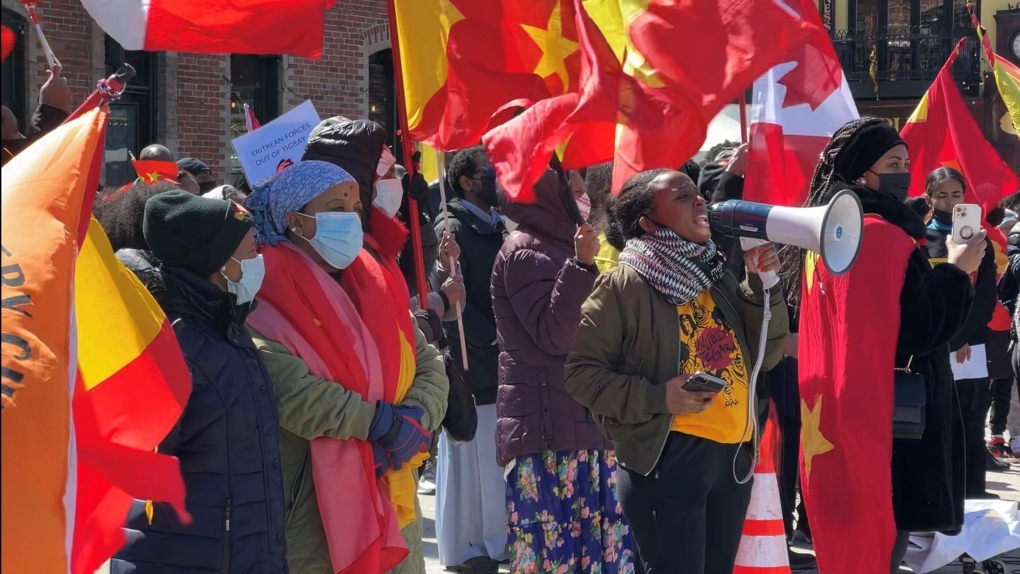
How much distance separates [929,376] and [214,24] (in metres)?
2.81

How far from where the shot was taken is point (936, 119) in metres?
8.53

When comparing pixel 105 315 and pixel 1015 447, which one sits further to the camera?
pixel 1015 447

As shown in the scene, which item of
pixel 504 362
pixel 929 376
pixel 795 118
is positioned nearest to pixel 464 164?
pixel 504 362

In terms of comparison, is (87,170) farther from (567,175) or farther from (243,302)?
(567,175)

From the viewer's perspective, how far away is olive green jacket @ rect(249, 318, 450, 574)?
3.54m

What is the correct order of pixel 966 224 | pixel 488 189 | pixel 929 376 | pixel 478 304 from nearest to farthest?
pixel 929 376 → pixel 966 224 → pixel 478 304 → pixel 488 189

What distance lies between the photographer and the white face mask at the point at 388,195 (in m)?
4.89

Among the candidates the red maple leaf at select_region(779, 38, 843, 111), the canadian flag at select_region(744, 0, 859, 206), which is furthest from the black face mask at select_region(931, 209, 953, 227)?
the red maple leaf at select_region(779, 38, 843, 111)

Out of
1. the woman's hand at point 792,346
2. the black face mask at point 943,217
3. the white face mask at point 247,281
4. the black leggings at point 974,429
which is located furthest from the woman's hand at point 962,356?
the white face mask at point 247,281

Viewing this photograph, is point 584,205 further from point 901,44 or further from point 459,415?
point 901,44

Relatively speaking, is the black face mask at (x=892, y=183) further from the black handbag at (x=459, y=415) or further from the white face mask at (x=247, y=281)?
the white face mask at (x=247, y=281)

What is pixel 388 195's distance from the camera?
16.2 feet

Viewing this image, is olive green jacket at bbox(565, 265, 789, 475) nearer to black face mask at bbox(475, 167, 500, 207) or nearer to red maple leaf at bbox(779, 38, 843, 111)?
red maple leaf at bbox(779, 38, 843, 111)

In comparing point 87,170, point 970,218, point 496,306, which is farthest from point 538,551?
point 87,170
